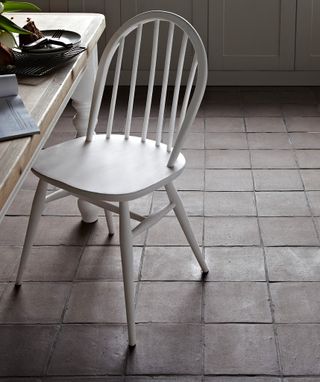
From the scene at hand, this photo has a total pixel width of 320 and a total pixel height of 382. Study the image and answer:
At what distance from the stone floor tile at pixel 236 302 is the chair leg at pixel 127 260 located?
0.28 metres

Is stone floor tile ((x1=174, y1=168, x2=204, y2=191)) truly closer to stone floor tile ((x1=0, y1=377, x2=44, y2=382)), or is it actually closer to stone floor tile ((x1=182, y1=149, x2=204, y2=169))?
stone floor tile ((x1=182, y1=149, x2=204, y2=169))

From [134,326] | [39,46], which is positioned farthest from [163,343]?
[39,46]

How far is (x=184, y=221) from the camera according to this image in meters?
2.64

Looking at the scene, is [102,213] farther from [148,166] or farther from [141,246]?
[148,166]

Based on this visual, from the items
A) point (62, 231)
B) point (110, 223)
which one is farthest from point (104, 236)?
point (62, 231)

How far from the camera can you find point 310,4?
183 inches

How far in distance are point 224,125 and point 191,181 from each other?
2.46ft

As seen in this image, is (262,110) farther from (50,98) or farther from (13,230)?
(50,98)

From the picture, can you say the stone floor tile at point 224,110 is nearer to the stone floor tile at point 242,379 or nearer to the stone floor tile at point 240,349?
the stone floor tile at point 240,349

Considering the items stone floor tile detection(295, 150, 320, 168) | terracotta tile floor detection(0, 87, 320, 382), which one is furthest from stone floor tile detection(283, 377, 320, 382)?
stone floor tile detection(295, 150, 320, 168)

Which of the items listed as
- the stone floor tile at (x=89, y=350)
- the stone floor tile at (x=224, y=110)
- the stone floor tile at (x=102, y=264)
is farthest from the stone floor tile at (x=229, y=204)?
the stone floor tile at (x=224, y=110)

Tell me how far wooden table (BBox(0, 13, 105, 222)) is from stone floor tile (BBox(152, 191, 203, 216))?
32 cm

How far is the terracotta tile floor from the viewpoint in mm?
2316

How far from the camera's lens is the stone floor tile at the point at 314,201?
10.6 ft
